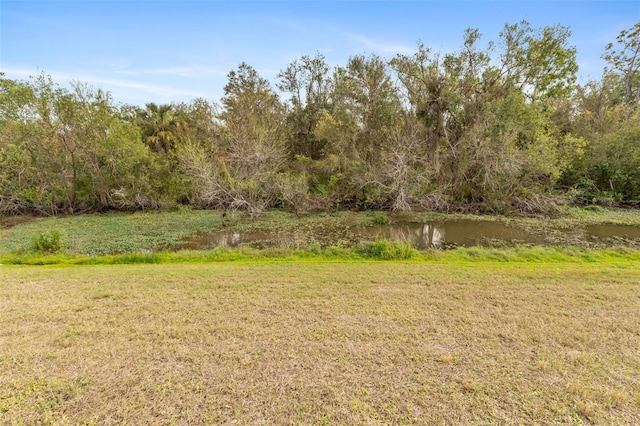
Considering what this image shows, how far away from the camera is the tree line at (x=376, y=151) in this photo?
13.2m

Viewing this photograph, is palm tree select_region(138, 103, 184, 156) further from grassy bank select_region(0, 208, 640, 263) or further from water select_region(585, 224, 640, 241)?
water select_region(585, 224, 640, 241)

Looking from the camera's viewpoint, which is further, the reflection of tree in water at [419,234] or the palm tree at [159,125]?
the palm tree at [159,125]

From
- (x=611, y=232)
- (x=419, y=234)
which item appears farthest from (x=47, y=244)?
(x=611, y=232)

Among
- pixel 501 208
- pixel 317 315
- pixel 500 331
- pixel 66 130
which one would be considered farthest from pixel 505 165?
pixel 66 130

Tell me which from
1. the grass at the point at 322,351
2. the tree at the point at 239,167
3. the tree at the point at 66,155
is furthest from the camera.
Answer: the tree at the point at 239,167

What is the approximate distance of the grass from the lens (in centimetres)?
228

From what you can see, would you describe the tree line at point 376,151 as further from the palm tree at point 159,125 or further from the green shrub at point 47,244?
the green shrub at point 47,244

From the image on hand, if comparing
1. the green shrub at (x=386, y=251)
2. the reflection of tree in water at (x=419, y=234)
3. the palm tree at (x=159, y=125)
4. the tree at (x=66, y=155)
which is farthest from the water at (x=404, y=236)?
the palm tree at (x=159, y=125)

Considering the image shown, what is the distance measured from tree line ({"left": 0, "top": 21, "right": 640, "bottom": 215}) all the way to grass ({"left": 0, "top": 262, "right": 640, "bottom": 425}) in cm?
968

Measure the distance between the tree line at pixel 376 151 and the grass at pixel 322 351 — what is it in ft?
31.8

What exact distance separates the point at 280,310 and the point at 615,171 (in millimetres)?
20160

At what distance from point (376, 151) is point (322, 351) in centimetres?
1495

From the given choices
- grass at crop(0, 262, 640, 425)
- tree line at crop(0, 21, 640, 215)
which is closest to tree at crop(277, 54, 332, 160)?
tree line at crop(0, 21, 640, 215)

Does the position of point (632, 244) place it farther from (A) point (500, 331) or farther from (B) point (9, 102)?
(B) point (9, 102)
